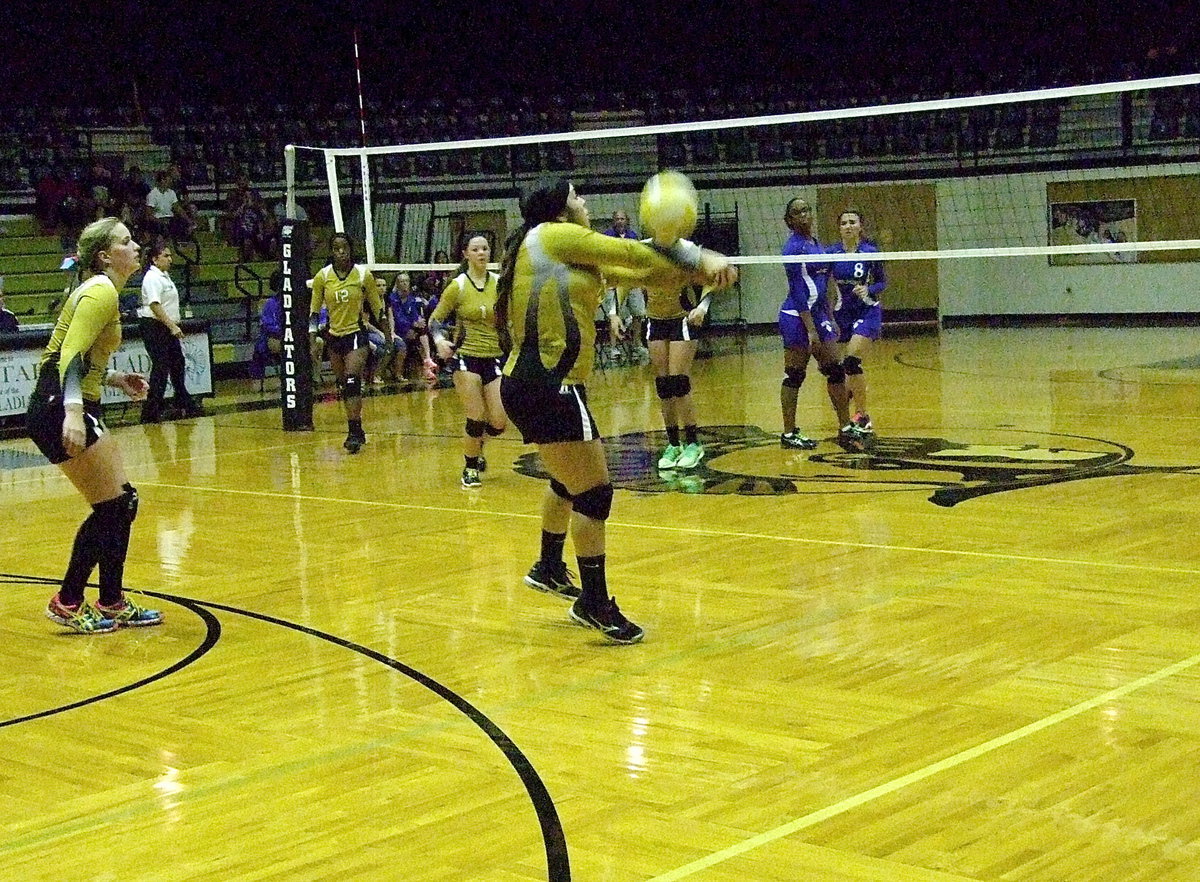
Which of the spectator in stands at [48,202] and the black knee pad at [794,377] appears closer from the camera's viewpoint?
the black knee pad at [794,377]

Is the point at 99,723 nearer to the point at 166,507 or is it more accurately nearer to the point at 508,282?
the point at 508,282

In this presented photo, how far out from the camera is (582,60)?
28.2 meters

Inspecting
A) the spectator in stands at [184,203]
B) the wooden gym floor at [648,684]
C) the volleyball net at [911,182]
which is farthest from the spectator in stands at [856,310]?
the spectator in stands at [184,203]

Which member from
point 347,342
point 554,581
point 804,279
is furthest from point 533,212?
point 347,342

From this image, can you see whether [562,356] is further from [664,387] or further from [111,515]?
[664,387]

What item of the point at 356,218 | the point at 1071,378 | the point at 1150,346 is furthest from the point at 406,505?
the point at 356,218

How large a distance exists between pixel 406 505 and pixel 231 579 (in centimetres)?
221

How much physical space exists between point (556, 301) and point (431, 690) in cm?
158

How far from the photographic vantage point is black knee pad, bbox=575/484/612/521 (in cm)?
636

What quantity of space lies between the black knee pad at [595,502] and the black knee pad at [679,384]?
15.6 feet

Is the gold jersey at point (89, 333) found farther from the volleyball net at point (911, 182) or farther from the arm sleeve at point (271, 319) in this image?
the volleyball net at point (911, 182)

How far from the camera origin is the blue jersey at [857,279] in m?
12.0

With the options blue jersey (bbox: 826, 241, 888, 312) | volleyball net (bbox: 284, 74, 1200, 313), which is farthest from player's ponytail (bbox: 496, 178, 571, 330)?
volleyball net (bbox: 284, 74, 1200, 313)

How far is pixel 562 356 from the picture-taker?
630cm
